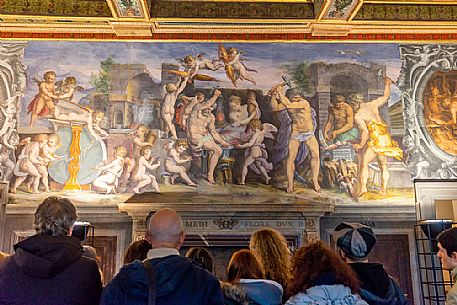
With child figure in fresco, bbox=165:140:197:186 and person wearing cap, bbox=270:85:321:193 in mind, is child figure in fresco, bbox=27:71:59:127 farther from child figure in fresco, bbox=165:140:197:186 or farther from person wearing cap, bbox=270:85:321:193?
person wearing cap, bbox=270:85:321:193

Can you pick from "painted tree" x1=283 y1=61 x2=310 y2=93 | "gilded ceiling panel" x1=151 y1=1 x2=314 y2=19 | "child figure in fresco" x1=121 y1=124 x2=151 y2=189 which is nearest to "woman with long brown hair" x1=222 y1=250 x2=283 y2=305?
"child figure in fresco" x1=121 y1=124 x2=151 y2=189

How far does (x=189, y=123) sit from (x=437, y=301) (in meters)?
5.99

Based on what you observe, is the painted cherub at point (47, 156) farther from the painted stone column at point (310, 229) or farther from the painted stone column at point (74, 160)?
the painted stone column at point (310, 229)

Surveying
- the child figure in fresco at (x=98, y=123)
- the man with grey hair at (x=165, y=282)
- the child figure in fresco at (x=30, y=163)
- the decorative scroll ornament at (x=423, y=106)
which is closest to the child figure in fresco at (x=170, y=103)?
the child figure in fresco at (x=98, y=123)

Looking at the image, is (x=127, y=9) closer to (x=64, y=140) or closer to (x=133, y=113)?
(x=133, y=113)

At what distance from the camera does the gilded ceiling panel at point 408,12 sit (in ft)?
34.0

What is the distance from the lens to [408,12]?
10.4 meters

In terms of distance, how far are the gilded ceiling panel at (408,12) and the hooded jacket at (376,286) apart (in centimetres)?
825

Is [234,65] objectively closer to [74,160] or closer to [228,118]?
[228,118]

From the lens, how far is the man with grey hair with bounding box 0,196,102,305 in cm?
264

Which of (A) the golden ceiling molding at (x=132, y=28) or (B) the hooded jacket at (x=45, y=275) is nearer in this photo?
(B) the hooded jacket at (x=45, y=275)

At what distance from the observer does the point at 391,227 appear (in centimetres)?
950

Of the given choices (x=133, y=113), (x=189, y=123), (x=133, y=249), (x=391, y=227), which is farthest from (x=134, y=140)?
(x=133, y=249)

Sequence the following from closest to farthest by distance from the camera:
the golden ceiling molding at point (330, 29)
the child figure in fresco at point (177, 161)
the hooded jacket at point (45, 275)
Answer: the hooded jacket at point (45, 275), the child figure in fresco at point (177, 161), the golden ceiling molding at point (330, 29)
